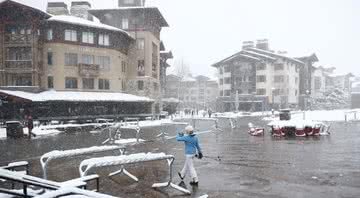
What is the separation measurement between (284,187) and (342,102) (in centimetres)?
9442

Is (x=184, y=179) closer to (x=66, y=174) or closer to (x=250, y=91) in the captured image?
(x=66, y=174)

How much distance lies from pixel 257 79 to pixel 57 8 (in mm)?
42495

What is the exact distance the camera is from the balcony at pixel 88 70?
4816 centimetres

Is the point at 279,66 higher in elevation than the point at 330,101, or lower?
higher

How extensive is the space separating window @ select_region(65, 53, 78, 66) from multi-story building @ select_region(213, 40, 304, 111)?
42.2 meters

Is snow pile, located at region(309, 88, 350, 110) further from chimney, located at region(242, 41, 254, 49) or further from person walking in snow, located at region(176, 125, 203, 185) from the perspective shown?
person walking in snow, located at region(176, 125, 203, 185)

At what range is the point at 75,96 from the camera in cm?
4519

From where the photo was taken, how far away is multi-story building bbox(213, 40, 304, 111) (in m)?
83.1

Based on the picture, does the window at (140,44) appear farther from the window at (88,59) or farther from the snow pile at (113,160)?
the snow pile at (113,160)

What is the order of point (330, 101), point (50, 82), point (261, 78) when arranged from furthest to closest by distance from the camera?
1. point (330, 101)
2. point (261, 78)
3. point (50, 82)

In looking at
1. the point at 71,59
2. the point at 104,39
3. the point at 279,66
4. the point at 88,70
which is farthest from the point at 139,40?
the point at 279,66

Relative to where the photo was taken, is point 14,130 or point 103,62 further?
point 103,62

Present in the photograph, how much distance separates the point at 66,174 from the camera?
12508mm

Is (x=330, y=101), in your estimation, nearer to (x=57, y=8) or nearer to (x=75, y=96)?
(x=57, y=8)
